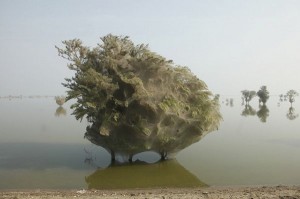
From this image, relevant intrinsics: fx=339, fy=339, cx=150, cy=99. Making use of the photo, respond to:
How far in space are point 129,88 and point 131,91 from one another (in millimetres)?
218

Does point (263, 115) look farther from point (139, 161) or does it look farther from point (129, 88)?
point (129, 88)

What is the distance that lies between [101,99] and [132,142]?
11.2ft

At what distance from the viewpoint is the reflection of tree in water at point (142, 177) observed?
1703 centimetres

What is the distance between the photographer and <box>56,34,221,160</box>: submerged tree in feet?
65.2

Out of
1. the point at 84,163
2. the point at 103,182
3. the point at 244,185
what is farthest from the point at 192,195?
the point at 84,163

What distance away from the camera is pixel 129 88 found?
802 inches

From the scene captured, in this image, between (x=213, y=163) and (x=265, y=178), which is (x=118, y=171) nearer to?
(x=213, y=163)

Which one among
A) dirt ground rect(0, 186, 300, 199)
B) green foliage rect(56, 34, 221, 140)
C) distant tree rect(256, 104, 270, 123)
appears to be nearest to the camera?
dirt ground rect(0, 186, 300, 199)

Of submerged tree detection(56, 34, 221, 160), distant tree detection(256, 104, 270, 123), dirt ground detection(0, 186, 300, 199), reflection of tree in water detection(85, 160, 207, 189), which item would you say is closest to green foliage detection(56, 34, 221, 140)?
submerged tree detection(56, 34, 221, 160)

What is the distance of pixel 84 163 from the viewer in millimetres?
21922

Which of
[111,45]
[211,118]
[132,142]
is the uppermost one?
[111,45]

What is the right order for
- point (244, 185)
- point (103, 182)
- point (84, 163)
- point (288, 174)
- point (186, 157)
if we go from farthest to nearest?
point (186, 157), point (84, 163), point (288, 174), point (103, 182), point (244, 185)

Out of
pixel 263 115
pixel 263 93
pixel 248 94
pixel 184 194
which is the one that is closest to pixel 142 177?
pixel 184 194

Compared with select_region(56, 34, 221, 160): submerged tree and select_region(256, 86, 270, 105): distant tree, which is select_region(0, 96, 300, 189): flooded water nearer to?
select_region(56, 34, 221, 160): submerged tree
